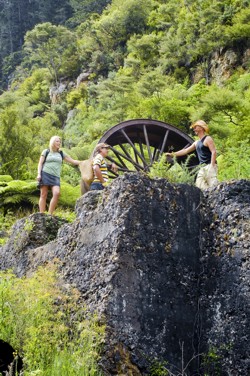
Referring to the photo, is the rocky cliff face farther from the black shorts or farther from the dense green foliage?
the black shorts

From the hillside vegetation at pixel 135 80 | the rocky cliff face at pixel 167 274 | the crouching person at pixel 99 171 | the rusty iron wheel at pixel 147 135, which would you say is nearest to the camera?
the rocky cliff face at pixel 167 274

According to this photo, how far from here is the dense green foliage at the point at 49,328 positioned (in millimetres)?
4477

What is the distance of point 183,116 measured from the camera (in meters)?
17.5

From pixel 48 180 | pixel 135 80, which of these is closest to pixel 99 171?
pixel 48 180

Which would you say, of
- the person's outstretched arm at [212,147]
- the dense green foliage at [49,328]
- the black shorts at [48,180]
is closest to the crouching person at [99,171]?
the black shorts at [48,180]

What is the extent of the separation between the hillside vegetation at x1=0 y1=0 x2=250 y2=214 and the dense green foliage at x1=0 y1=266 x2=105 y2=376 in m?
2.80

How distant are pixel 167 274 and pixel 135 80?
3322 cm

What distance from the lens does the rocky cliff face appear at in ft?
15.9

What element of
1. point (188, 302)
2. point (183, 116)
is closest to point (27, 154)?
point (183, 116)

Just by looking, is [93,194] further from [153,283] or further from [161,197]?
[153,283]

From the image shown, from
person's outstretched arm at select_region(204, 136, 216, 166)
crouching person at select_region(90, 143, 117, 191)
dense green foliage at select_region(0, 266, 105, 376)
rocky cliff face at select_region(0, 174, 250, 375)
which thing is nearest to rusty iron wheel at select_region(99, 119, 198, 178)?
crouching person at select_region(90, 143, 117, 191)

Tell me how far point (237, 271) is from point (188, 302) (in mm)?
531

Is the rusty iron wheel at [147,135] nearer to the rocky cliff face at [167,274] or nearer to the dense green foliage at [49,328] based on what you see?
the rocky cliff face at [167,274]

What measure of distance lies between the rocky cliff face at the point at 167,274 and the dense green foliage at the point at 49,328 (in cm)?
14
